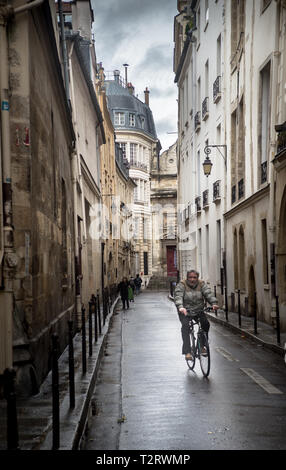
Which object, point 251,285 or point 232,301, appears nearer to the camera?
point 251,285

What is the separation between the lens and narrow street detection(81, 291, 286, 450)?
5.90 metres

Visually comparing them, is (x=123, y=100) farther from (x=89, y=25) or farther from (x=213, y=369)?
(x=213, y=369)

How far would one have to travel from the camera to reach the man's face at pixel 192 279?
10.4 metres

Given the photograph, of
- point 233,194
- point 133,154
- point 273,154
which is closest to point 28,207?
point 273,154

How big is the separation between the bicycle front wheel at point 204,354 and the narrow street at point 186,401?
14 cm

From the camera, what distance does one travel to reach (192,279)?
10.4 meters

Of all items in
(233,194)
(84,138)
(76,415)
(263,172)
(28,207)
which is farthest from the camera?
(233,194)

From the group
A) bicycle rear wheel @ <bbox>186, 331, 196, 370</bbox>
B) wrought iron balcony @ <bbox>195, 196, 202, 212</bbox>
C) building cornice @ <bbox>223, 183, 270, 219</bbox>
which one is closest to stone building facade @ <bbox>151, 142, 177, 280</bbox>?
wrought iron balcony @ <bbox>195, 196, 202, 212</bbox>

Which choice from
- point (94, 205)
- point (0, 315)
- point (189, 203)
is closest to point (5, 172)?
point (0, 315)

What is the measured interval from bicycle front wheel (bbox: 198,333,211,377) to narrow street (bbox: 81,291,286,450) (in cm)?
14

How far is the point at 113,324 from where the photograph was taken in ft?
67.0

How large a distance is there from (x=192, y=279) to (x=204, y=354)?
128 centimetres

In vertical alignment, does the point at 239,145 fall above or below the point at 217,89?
below

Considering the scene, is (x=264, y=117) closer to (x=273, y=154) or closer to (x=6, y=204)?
(x=273, y=154)
